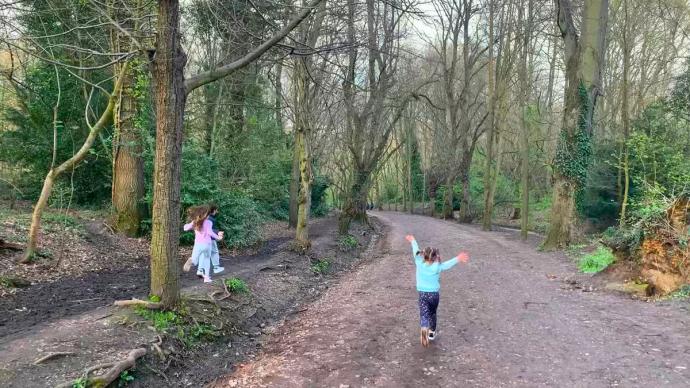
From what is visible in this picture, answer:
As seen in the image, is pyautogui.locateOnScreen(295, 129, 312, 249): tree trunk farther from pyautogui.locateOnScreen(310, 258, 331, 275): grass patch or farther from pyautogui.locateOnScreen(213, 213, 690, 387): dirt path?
pyautogui.locateOnScreen(213, 213, 690, 387): dirt path

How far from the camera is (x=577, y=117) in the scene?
53.5 feet

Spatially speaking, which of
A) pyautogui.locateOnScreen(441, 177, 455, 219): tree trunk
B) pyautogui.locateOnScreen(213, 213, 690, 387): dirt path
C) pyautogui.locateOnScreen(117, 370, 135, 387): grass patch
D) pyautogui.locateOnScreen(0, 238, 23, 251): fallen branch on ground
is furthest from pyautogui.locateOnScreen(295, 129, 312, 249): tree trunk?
pyautogui.locateOnScreen(441, 177, 455, 219): tree trunk

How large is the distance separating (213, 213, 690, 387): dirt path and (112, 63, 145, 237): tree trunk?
6.66 meters

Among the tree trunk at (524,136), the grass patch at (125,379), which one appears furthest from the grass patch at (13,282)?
the tree trunk at (524,136)

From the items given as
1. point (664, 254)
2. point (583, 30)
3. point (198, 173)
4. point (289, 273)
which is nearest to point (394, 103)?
point (583, 30)

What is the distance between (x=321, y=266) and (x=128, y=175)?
628 centimetres

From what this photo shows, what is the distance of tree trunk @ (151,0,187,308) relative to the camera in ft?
23.1

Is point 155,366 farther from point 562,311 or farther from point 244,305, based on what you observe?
point 562,311

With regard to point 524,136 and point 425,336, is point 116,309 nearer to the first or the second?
point 425,336

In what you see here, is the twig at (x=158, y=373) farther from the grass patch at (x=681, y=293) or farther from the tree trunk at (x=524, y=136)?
the tree trunk at (x=524, y=136)

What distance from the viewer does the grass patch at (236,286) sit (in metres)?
9.65

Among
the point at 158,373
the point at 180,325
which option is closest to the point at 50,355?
the point at 158,373

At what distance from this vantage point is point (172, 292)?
746cm

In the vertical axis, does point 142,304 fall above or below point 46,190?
below
